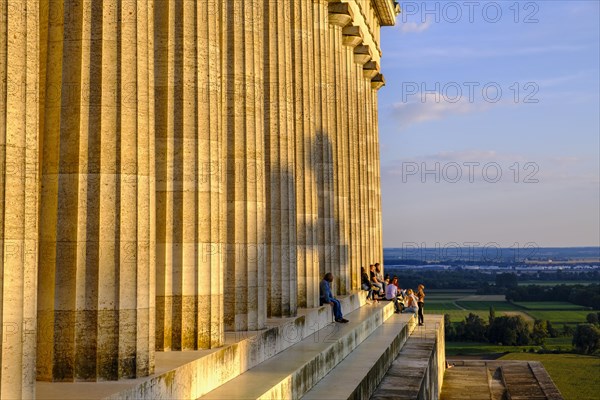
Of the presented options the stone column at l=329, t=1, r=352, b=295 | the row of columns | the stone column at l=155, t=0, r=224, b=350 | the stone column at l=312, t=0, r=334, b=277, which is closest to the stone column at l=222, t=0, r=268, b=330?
the row of columns

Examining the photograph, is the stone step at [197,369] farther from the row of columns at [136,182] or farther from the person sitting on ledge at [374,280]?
the person sitting on ledge at [374,280]

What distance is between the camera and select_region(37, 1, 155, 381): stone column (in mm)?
20016

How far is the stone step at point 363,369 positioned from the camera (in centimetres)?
2880

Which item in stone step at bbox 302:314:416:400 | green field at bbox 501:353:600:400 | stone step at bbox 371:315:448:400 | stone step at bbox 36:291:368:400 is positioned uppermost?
stone step at bbox 36:291:368:400

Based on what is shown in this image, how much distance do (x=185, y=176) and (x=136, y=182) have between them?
503 cm

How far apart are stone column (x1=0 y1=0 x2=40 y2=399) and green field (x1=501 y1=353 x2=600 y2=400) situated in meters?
99.7

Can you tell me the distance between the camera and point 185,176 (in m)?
25.9

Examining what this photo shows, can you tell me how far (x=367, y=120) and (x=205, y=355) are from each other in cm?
4862

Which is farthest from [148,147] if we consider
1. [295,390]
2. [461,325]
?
[461,325]

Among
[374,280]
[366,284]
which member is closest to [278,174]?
[366,284]

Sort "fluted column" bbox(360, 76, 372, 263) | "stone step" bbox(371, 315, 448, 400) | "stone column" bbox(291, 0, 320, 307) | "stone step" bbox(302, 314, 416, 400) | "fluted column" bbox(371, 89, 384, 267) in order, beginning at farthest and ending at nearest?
1. "fluted column" bbox(371, 89, 384, 267)
2. "fluted column" bbox(360, 76, 372, 263)
3. "stone column" bbox(291, 0, 320, 307)
4. "stone step" bbox(371, 315, 448, 400)
5. "stone step" bbox(302, 314, 416, 400)

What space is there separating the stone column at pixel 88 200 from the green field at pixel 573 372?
95.5 metres

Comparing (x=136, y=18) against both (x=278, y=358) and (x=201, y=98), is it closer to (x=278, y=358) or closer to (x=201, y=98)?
(x=201, y=98)

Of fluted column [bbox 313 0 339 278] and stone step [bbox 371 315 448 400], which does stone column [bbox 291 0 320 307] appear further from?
stone step [bbox 371 315 448 400]
